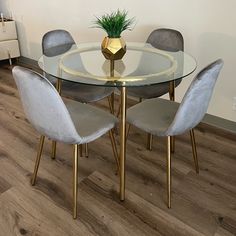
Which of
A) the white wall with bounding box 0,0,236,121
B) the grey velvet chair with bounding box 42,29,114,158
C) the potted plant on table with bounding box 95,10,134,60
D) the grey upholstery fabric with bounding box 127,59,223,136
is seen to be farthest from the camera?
the white wall with bounding box 0,0,236,121

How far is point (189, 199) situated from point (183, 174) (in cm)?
24

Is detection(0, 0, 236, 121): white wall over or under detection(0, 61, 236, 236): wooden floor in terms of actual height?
over

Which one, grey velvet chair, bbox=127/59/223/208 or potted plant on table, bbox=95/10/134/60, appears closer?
grey velvet chair, bbox=127/59/223/208

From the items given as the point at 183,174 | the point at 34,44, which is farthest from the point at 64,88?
the point at 34,44

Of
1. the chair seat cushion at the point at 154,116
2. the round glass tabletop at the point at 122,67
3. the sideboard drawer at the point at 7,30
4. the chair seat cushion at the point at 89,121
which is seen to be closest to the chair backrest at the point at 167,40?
the round glass tabletop at the point at 122,67

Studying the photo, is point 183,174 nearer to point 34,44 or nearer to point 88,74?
point 88,74

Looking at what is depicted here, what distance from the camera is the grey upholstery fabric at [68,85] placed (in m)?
2.01

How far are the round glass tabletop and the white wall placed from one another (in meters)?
0.42

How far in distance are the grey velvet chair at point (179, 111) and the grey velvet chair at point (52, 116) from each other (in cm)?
19

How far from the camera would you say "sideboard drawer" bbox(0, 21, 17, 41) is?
3.88 meters

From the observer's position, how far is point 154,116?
65.2 inches

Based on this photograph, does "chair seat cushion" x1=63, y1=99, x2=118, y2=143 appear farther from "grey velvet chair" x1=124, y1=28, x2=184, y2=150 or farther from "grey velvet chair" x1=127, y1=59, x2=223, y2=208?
"grey velvet chair" x1=124, y1=28, x2=184, y2=150

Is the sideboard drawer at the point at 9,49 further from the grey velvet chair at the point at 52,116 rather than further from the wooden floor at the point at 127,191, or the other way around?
the grey velvet chair at the point at 52,116

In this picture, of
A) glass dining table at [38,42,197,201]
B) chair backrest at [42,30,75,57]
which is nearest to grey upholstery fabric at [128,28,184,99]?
glass dining table at [38,42,197,201]
